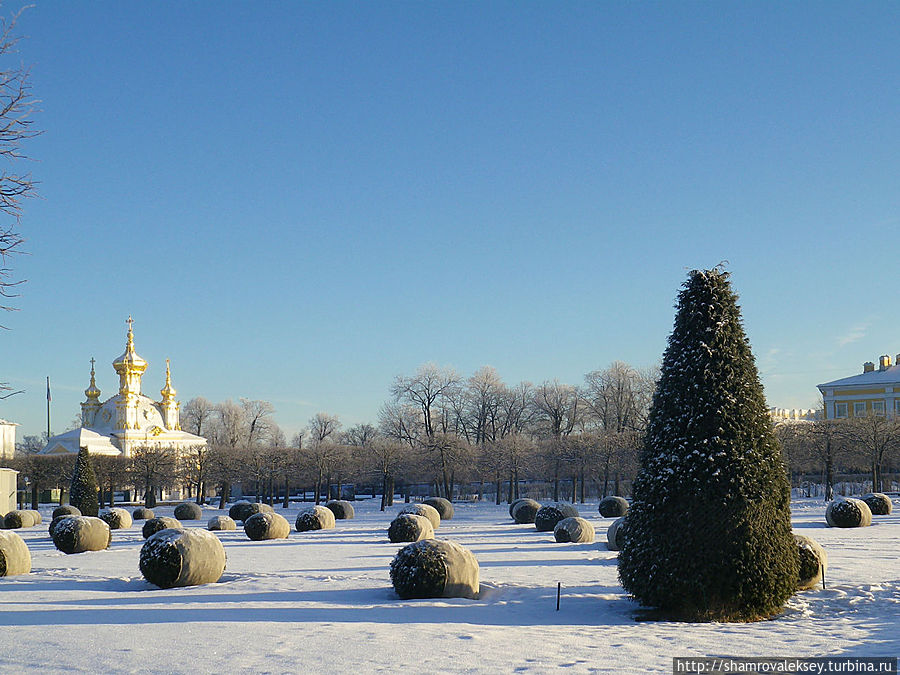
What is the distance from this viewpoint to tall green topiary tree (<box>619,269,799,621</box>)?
1188cm

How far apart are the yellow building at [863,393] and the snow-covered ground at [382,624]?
53.9 m

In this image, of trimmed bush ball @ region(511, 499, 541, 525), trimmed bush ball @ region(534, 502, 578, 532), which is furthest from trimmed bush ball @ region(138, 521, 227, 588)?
trimmed bush ball @ region(511, 499, 541, 525)

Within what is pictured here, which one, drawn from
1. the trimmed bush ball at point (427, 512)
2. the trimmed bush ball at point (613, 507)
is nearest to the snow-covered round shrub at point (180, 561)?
the trimmed bush ball at point (427, 512)

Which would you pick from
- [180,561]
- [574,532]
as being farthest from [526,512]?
[180,561]

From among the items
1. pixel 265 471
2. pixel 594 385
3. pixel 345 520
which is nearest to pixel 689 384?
pixel 345 520

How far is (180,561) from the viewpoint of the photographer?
16031 millimetres

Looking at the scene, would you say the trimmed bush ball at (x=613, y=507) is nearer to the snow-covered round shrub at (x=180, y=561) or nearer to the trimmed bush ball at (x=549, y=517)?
the trimmed bush ball at (x=549, y=517)

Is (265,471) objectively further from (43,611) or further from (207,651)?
(207,651)

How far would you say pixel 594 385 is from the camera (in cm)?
7312

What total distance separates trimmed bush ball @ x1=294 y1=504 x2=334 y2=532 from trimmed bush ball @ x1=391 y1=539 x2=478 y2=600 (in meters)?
19.9

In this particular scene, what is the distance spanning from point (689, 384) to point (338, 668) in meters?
6.46

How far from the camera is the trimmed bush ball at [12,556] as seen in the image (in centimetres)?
1836

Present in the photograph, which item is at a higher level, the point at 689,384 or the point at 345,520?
the point at 689,384

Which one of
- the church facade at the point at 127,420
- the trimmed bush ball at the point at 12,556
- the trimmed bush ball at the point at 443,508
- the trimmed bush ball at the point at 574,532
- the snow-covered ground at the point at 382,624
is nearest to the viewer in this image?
the snow-covered ground at the point at 382,624
